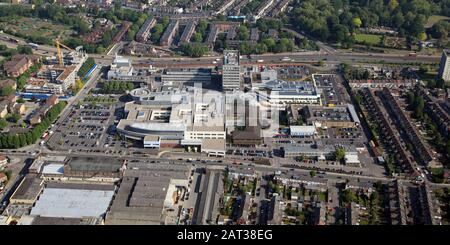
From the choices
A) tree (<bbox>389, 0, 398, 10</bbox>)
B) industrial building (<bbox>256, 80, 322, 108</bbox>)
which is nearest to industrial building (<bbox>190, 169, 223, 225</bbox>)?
industrial building (<bbox>256, 80, 322, 108</bbox>)

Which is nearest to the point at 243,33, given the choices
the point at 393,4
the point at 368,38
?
the point at 368,38

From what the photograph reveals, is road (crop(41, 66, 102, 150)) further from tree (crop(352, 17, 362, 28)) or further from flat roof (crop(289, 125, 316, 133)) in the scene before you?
tree (crop(352, 17, 362, 28))

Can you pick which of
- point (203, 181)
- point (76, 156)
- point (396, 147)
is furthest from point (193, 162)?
point (396, 147)

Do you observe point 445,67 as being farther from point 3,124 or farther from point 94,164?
point 3,124

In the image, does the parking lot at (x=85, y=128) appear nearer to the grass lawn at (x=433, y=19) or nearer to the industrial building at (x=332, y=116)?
the industrial building at (x=332, y=116)

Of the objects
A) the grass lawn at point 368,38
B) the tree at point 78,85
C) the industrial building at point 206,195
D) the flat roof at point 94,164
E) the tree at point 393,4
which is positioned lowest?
the industrial building at point 206,195

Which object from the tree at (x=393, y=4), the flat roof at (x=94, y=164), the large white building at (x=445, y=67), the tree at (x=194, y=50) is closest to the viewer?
the flat roof at (x=94, y=164)

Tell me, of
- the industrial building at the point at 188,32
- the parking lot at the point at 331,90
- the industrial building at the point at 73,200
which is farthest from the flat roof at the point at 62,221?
the industrial building at the point at 188,32
